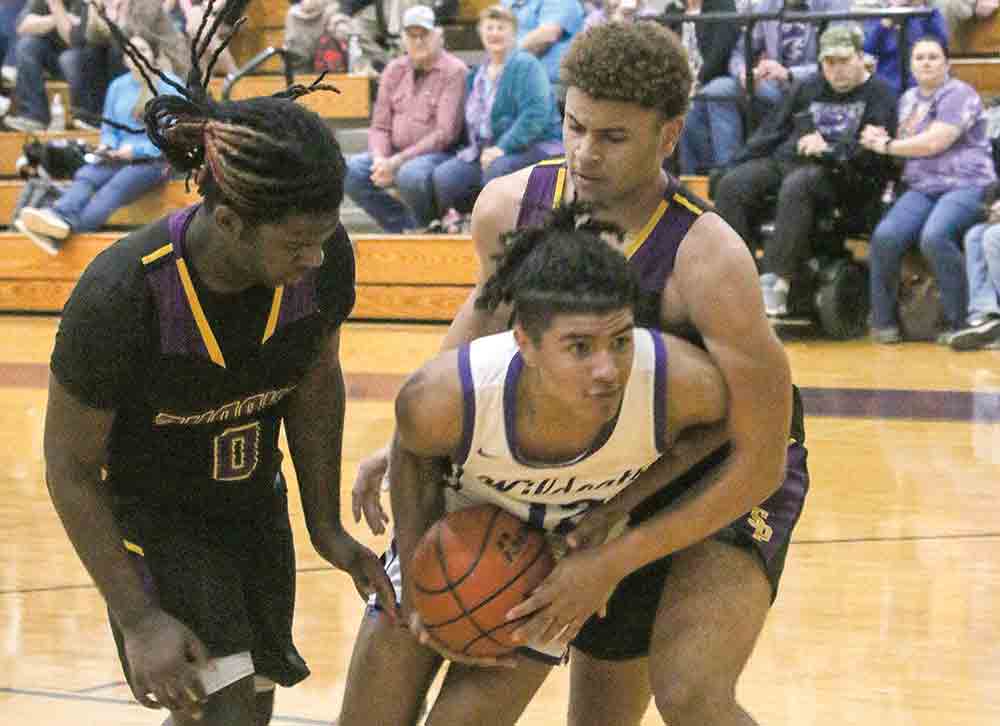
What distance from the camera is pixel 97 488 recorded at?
8.99ft

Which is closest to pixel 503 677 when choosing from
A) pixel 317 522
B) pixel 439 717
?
pixel 439 717

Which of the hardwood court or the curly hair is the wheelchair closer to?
the hardwood court

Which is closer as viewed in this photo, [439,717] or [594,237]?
[594,237]

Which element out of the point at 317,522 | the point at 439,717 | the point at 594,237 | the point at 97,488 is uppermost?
the point at 594,237

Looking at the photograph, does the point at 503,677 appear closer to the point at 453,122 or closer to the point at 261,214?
the point at 261,214

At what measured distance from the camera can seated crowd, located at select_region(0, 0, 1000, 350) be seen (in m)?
8.88

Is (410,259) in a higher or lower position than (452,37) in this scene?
lower

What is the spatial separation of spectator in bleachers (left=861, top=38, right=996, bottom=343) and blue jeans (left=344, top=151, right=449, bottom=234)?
262 cm

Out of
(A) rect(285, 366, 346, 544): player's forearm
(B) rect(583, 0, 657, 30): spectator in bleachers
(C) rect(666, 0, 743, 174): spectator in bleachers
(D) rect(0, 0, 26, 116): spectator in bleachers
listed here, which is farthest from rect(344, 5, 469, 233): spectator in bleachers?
(A) rect(285, 366, 346, 544): player's forearm

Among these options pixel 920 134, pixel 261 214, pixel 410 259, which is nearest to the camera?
pixel 261 214

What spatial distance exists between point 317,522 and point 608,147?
859mm

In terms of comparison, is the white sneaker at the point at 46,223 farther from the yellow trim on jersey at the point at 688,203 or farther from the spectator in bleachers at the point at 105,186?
the yellow trim on jersey at the point at 688,203

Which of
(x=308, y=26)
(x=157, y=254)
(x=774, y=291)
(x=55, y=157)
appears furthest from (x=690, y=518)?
(x=55, y=157)

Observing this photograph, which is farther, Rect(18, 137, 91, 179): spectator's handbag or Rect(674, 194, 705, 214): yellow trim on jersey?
Rect(18, 137, 91, 179): spectator's handbag
